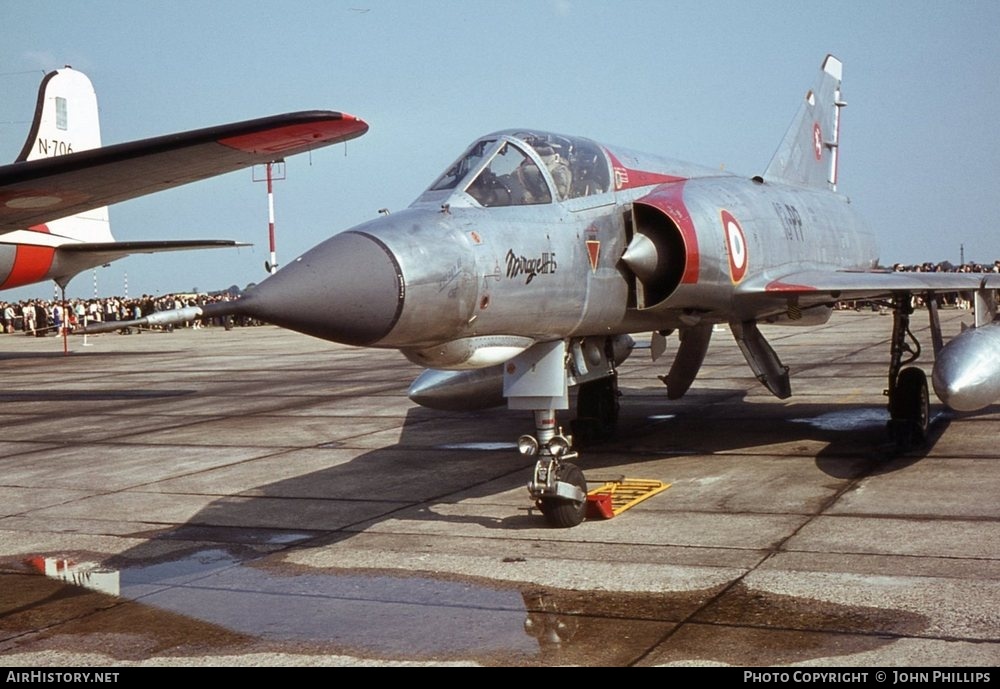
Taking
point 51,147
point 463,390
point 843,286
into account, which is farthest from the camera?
point 51,147

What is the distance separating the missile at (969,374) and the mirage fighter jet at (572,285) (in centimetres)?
2

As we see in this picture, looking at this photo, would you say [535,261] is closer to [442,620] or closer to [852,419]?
[442,620]

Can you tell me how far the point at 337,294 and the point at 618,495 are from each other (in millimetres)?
3921

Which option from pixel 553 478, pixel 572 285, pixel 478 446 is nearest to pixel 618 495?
pixel 553 478

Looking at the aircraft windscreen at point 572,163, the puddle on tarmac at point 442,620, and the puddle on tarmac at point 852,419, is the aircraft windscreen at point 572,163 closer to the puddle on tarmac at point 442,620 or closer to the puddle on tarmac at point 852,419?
the puddle on tarmac at point 442,620

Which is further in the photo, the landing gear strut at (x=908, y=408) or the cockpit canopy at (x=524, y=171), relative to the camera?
the landing gear strut at (x=908, y=408)

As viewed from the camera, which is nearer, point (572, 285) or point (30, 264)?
point (572, 285)

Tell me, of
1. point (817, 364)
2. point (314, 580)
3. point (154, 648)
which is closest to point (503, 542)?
point (314, 580)

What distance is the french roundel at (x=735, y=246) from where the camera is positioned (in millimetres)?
9477

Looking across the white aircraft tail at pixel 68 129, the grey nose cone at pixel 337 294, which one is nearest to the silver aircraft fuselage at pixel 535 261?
the grey nose cone at pixel 337 294

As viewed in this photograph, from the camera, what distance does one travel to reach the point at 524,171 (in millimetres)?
7969

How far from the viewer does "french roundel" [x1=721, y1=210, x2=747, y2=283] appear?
31.1 feet

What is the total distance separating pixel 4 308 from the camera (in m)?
67.6
